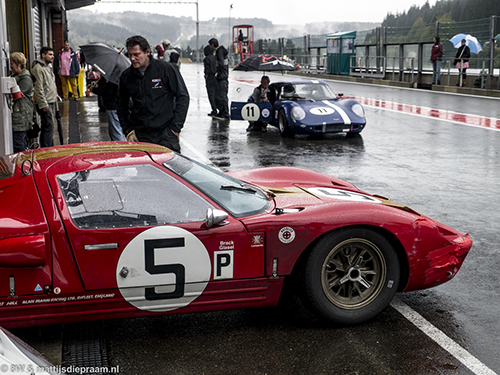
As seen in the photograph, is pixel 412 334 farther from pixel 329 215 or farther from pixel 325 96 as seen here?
pixel 325 96

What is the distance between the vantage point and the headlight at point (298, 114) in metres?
12.4

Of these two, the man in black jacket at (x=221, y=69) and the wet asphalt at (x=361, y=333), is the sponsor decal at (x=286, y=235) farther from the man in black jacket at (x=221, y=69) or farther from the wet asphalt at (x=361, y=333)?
the man in black jacket at (x=221, y=69)

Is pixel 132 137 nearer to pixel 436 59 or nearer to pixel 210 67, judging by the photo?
pixel 210 67

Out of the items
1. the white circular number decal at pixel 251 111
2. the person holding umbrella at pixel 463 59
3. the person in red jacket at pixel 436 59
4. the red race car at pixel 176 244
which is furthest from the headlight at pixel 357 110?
the person in red jacket at pixel 436 59

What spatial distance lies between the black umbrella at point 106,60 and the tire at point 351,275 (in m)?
5.57

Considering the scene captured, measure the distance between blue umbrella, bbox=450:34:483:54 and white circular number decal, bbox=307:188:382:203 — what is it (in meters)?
20.5

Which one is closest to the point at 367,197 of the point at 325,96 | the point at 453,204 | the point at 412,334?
the point at 412,334

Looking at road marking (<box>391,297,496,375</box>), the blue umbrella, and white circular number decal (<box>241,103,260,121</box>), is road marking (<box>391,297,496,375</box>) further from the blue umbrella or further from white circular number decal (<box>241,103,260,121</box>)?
the blue umbrella

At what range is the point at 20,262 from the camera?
3.29m

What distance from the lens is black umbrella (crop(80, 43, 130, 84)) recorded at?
859cm

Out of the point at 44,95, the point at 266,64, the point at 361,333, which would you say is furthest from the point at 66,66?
the point at 361,333

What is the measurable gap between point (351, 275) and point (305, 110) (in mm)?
8894

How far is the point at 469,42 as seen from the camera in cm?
2308

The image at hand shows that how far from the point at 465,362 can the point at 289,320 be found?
1.08 m
